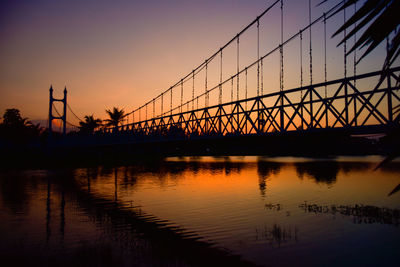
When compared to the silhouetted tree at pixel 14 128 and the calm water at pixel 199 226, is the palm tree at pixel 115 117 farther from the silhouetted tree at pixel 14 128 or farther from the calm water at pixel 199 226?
the calm water at pixel 199 226

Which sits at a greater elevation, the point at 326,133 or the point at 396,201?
the point at 326,133

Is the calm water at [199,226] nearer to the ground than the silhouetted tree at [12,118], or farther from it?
nearer to the ground

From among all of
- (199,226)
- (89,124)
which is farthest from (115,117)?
(199,226)

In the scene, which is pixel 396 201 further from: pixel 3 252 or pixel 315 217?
pixel 3 252

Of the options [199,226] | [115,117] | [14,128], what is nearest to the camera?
[199,226]

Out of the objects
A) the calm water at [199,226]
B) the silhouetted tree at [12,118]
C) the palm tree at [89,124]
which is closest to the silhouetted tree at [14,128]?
the silhouetted tree at [12,118]

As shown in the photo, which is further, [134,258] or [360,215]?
[360,215]

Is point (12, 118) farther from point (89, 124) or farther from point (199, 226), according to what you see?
point (199, 226)

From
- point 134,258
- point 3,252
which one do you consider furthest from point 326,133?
point 3,252

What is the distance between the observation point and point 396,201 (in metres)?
20.7

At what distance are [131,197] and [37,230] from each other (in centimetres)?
961

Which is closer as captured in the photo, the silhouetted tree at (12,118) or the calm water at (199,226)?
the calm water at (199,226)

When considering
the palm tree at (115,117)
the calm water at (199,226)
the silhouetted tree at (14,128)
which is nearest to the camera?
the calm water at (199,226)

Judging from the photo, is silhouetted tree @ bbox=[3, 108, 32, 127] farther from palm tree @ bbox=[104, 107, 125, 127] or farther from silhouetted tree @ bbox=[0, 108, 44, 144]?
palm tree @ bbox=[104, 107, 125, 127]
